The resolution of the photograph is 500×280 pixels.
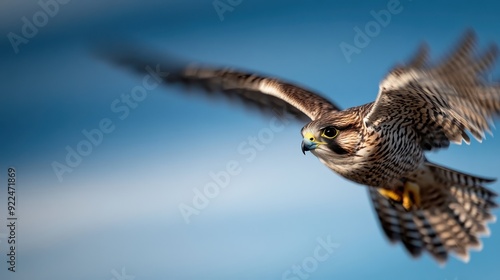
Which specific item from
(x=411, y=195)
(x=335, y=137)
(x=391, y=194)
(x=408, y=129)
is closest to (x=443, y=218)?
A: (x=411, y=195)

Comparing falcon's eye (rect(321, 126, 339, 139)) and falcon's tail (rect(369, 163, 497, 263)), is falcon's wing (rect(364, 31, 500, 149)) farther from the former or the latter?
falcon's tail (rect(369, 163, 497, 263))

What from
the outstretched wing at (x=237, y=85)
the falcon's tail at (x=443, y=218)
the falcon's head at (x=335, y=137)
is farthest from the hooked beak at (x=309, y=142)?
the falcon's tail at (x=443, y=218)

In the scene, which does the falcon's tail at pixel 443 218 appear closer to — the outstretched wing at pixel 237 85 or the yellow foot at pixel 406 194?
the yellow foot at pixel 406 194

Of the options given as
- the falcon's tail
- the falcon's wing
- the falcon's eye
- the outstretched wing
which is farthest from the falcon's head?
the falcon's tail

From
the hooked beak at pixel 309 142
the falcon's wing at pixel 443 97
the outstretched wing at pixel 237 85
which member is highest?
the outstretched wing at pixel 237 85

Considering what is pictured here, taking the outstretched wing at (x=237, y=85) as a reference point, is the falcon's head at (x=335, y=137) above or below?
below

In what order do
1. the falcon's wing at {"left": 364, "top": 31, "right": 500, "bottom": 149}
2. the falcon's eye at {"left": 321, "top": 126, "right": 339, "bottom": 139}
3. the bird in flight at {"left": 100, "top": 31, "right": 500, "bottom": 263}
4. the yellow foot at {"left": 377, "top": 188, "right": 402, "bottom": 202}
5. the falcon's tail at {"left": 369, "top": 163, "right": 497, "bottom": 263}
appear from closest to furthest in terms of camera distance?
the falcon's wing at {"left": 364, "top": 31, "right": 500, "bottom": 149} < the bird in flight at {"left": 100, "top": 31, "right": 500, "bottom": 263} < the falcon's eye at {"left": 321, "top": 126, "right": 339, "bottom": 139} < the yellow foot at {"left": 377, "top": 188, "right": 402, "bottom": 202} < the falcon's tail at {"left": 369, "top": 163, "right": 497, "bottom": 263}

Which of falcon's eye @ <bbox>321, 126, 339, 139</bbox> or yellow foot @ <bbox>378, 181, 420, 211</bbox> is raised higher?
falcon's eye @ <bbox>321, 126, 339, 139</bbox>

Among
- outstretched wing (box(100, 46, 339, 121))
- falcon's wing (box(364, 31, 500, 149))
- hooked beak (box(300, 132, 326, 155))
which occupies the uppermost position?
outstretched wing (box(100, 46, 339, 121))
